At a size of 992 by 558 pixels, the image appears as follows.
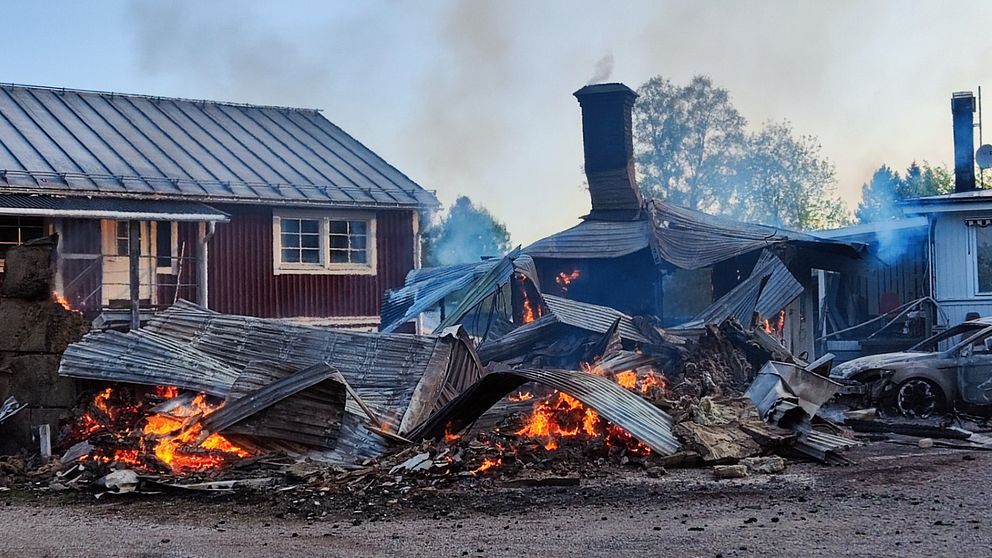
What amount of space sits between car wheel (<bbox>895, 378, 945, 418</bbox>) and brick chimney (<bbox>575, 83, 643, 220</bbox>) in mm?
5960

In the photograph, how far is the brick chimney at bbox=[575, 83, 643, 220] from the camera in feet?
60.0

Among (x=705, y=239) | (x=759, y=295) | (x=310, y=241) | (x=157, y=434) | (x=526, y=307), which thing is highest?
(x=310, y=241)

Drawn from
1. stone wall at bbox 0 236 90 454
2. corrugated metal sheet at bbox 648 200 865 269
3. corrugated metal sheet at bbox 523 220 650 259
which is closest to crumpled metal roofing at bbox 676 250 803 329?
corrugated metal sheet at bbox 648 200 865 269

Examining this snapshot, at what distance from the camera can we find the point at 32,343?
11.9 meters

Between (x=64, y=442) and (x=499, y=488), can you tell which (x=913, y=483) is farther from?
(x=64, y=442)

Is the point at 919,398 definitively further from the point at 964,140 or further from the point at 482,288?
the point at 964,140

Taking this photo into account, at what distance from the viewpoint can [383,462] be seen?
10.3 m

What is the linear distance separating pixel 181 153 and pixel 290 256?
10.7 ft

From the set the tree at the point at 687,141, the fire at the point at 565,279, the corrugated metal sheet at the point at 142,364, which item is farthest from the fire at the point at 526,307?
the tree at the point at 687,141

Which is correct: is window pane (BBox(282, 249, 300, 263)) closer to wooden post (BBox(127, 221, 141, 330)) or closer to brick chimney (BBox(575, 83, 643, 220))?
wooden post (BBox(127, 221, 141, 330))

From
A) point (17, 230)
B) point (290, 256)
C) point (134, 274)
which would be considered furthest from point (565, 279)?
point (17, 230)

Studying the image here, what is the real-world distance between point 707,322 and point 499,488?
7221 millimetres

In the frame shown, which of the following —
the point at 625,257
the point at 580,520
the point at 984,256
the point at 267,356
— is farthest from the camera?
the point at 984,256

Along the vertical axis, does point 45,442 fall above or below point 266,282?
below
